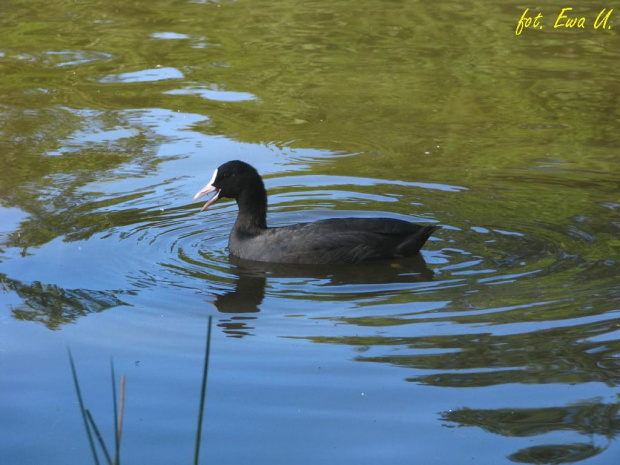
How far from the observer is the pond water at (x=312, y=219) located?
188 inches

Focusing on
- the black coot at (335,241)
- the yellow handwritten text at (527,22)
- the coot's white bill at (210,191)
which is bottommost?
the black coot at (335,241)

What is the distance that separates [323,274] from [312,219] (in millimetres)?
1078

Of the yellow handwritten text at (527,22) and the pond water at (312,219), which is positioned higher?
the yellow handwritten text at (527,22)

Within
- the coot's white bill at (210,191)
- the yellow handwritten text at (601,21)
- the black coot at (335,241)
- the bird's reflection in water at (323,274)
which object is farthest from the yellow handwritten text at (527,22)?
the bird's reflection in water at (323,274)

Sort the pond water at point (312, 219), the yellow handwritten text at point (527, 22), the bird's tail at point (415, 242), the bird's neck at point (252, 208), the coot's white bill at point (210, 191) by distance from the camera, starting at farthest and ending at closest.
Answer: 1. the yellow handwritten text at point (527, 22)
2. the coot's white bill at point (210, 191)
3. the bird's neck at point (252, 208)
4. the bird's tail at point (415, 242)
5. the pond water at point (312, 219)

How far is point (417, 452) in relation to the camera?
173 inches

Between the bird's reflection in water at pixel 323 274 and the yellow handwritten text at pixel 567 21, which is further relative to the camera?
the yellow handwritten text at pixel 567 21

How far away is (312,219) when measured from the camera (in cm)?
834

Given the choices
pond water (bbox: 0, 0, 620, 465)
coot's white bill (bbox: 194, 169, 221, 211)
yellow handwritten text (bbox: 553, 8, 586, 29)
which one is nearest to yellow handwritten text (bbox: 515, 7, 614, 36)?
yellow handwritten text (bbox: 553, 8, 586, 29)

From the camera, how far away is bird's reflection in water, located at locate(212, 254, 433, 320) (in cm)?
686

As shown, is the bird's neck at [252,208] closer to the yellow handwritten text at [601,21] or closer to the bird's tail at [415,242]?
the bird's tail at [415,242]

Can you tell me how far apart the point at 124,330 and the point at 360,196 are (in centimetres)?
314

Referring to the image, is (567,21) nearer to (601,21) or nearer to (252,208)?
(601,21)

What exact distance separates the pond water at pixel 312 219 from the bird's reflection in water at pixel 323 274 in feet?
0.09
